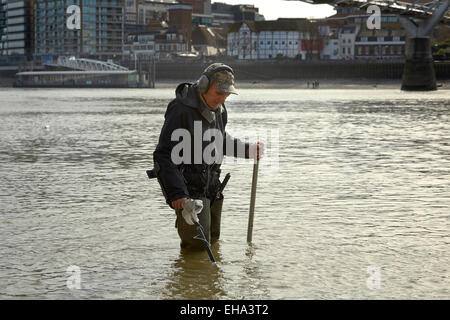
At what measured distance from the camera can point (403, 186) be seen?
11.6 m

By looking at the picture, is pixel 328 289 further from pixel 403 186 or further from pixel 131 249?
pixel 403 186

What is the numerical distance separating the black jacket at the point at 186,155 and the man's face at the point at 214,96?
0.05 metres

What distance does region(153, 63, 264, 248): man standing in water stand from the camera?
6.42m

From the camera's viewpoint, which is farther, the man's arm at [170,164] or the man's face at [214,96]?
the man's face at [214,96]

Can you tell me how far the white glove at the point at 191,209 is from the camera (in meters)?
6.38

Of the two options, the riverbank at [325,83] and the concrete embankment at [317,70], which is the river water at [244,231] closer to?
the riverbank at [325,83]

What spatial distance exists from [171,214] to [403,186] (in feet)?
12.5

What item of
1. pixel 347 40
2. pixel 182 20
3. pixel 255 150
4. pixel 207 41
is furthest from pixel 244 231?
pixel 182 20

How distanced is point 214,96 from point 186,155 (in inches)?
20.0

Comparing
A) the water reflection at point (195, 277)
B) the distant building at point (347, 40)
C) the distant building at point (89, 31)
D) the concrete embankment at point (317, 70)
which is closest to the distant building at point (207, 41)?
the distant building at point (89, 31)

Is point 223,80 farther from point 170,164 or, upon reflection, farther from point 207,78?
point 170,164

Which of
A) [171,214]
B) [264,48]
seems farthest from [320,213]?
[264,48]

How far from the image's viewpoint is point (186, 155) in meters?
6.59

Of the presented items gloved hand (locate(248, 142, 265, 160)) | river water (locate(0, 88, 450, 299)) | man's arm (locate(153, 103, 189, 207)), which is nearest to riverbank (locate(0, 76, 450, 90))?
river water (locate(0, 88, 450, 299))
